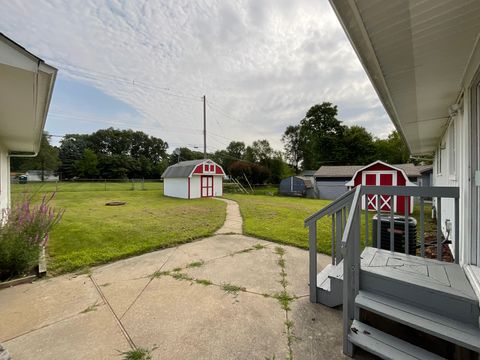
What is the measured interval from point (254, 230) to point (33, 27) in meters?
7.95

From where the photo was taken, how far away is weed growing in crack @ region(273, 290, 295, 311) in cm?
263

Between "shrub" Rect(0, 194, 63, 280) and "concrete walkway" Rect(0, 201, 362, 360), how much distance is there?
42 cm

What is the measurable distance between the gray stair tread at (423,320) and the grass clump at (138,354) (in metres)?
1.96

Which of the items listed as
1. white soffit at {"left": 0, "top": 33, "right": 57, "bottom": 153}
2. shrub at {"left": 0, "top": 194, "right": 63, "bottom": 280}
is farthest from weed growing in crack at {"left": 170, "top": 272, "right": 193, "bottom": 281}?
white soffit at {"left": 0, "top": 33, "right": 57, "bottom": 153}

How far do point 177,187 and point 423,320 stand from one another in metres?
18.0

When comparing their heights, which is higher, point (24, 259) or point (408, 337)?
point (24, 259)

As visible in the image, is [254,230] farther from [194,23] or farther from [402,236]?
[194,23]

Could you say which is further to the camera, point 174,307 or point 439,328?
point 174,307

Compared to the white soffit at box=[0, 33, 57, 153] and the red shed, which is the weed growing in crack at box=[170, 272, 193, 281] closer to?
the white soffit at box=[0, 33, 57, 153]

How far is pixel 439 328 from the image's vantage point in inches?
63.3

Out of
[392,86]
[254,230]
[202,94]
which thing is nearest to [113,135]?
[202,94]

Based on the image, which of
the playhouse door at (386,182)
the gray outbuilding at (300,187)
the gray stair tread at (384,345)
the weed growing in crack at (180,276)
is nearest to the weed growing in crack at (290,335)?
the gray stair tread at (384,345)

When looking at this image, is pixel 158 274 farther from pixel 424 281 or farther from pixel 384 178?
pixel 384 178

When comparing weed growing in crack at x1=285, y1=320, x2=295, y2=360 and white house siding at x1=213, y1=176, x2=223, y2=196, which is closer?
weed growing in crack at x1=285, y1=320, x2=295, y2=360
